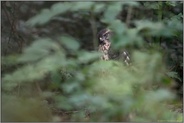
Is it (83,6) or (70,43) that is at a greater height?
(83,6)

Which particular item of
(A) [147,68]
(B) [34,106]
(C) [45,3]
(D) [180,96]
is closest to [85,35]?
(C) [45,3]

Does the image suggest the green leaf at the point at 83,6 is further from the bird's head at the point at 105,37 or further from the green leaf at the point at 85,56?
the bird's head at the point at 105,37

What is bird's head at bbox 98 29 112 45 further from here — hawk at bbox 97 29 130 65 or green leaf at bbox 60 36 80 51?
green leaf at bbox 60 36 80 51

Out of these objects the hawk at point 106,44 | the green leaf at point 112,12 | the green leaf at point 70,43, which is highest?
the green leaf at point 112,12

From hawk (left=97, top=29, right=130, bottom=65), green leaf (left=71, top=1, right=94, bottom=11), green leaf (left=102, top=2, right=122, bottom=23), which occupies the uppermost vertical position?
green leaf (left=71, top=1, right=94, bottom=11)

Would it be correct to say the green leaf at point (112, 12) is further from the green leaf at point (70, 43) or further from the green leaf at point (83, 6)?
the green leaf at point (70, 43)

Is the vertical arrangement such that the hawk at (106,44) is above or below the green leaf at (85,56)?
below

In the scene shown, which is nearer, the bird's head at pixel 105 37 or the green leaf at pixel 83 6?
the green leaf at pixel 83 6

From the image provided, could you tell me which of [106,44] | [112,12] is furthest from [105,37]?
[112,12]

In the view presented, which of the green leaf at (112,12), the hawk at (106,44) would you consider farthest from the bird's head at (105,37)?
the green leaf at (112,12)

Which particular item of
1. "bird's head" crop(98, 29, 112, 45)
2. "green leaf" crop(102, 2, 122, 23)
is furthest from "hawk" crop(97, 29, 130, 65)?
"green leaf" crop(102, 2, 122, 23)

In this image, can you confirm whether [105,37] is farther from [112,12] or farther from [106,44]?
[112,12]

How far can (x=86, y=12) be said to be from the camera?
194 cm

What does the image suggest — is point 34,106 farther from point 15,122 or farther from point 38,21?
point 38,21
